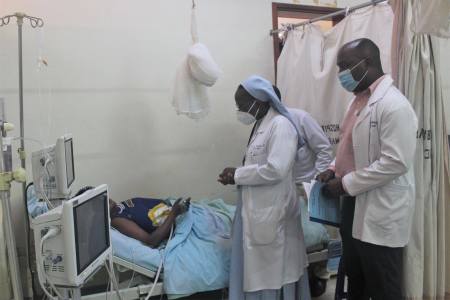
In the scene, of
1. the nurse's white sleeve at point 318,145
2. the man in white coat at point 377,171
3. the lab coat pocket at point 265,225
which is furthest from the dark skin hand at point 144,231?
the man in white coat at point 377,171

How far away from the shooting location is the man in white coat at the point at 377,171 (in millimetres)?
1727

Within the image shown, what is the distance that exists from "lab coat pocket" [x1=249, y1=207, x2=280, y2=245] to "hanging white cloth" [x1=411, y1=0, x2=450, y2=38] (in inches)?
43.3

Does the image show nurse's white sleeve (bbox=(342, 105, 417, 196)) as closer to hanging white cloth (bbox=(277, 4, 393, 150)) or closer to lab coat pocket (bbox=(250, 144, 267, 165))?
lab coat pocket (bbox=(250, 144, 267, 165))

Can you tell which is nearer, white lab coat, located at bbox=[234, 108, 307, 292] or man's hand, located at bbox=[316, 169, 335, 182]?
man's hand, located at bbox=[316, 169, 335, 182]

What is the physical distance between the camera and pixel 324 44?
304 centimetres

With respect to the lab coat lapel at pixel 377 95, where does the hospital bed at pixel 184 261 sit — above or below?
below

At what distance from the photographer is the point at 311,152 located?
258cm

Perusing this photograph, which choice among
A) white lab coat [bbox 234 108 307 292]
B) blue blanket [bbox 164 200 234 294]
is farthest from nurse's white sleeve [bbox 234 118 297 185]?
blue blanket [bbox 164 200 234 294]

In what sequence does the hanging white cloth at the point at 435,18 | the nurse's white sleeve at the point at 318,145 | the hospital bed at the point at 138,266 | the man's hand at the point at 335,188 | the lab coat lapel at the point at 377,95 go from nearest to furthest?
the hanging white cloth at the point at 435,18, the lab coat lapel at the point at 377,95, the man's hand at the point at 335,188, the hospital bed at the point at 138,266, the nurse's white sleeve at the point at 318,145

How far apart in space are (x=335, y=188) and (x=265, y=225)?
44 centimetres

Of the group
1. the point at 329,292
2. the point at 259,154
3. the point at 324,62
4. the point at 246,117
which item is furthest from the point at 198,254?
the point at 324,62

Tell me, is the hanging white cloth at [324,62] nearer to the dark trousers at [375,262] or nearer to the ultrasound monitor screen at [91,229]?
the dark trousers at [375,262]

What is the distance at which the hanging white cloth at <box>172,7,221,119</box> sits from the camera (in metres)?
2.61

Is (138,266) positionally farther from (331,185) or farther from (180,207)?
(331,185)
